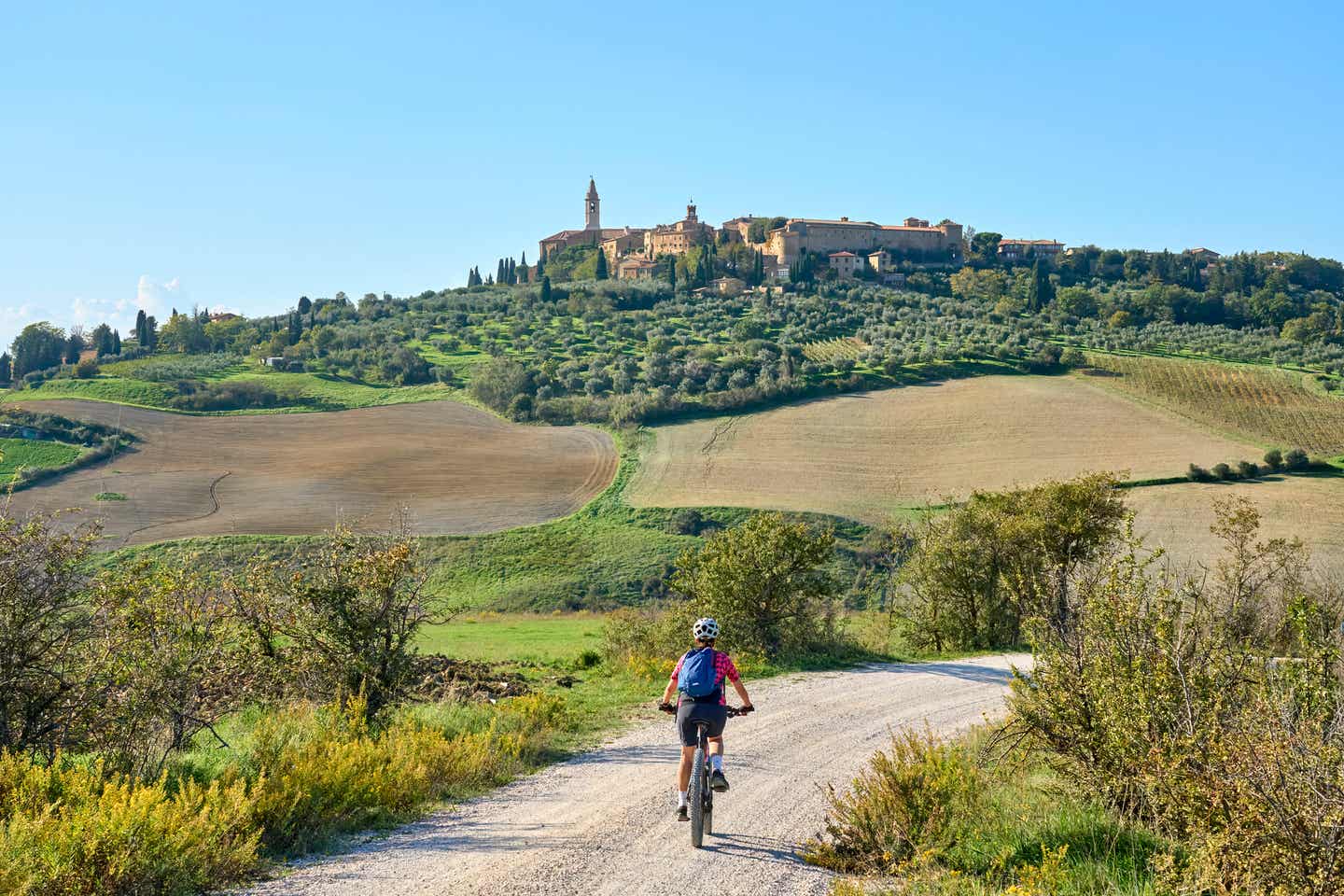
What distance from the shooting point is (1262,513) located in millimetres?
52688

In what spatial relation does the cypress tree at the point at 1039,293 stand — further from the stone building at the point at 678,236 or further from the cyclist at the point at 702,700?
the cyclist at the point at 702,700

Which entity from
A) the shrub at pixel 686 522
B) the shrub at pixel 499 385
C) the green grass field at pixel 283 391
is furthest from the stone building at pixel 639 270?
the shrub at pixel 686 522

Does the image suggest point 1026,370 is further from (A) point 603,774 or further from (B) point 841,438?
(A) point 603,774

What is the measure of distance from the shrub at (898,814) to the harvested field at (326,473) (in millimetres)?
45588

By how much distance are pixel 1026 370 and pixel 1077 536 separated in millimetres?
67911

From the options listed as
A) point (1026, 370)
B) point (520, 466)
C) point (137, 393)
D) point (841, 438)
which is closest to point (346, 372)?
point (137, 393)

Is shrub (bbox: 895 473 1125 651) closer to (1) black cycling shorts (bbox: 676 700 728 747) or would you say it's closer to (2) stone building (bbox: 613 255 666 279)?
(1) black cycling shorts (bbox: 676 700 728 747)

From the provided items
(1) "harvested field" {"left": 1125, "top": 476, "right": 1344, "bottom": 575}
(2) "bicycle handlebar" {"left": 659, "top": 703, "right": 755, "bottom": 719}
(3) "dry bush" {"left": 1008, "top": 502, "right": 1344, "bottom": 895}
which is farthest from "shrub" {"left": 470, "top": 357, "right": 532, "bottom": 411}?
(3) "dry bush" {"left": 1008, "top": 502, "right": 1344, "bottom": 895}

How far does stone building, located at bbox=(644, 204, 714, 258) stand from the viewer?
180 m

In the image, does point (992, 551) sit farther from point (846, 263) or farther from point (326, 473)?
point (846, 263)

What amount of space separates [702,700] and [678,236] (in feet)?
576

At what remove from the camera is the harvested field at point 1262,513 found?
47094 mm

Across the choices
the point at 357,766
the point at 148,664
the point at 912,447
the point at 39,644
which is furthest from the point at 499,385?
the point at 357,766

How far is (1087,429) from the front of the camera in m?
72.6
